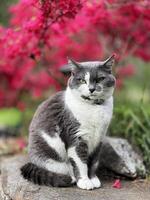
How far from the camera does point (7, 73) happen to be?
31.2ft

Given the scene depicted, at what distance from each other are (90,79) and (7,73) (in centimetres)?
494

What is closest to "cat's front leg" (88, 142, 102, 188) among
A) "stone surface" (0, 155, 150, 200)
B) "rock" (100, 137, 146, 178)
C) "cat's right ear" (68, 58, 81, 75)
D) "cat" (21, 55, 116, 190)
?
"cat" (21, 55, 116, 190)

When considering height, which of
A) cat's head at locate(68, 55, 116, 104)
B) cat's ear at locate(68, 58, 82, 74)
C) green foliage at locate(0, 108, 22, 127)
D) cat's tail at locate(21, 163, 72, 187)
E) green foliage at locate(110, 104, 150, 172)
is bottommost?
green foliage at locate(0, 108, 22, 127)

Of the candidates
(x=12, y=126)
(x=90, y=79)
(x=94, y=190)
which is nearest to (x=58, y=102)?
(x=90, y=79)

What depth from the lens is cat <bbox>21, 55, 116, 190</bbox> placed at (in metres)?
4.89

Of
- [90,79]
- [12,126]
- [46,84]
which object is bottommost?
[12,126]

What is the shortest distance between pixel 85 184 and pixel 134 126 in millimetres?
1725

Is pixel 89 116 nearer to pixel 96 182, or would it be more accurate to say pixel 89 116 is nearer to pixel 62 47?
pixel 96 182

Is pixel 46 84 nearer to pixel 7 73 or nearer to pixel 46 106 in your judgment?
pixel 7 73

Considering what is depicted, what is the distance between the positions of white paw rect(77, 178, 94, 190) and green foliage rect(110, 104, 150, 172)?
1122 millimetres

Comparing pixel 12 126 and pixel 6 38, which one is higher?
pixel 6 38

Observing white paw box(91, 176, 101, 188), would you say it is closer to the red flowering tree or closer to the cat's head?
the cat's head


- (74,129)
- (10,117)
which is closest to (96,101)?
(74,129)

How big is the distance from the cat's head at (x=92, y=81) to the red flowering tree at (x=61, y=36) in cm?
85
